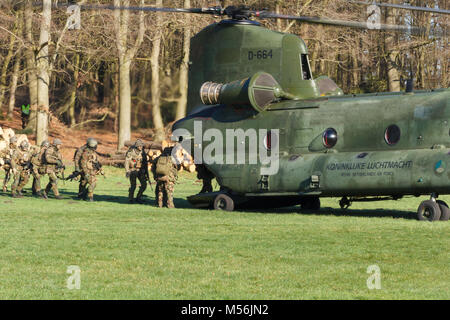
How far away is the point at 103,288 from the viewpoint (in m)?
9.80

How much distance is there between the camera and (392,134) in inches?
711

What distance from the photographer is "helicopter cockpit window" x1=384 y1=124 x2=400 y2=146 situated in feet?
58.9

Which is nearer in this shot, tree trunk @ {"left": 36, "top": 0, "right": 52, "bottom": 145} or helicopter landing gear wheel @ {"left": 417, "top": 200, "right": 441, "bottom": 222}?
helicopter landing gear wheel @ {"left": 417, "top": 200, "right": 441, "bottom": 222}

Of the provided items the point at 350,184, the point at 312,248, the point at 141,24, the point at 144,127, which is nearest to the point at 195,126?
the point at 350,184

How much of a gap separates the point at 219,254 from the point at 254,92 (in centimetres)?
784

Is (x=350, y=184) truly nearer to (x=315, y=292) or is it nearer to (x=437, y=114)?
(x=437, y=114)

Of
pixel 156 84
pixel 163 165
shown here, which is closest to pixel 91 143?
pixel 163 165

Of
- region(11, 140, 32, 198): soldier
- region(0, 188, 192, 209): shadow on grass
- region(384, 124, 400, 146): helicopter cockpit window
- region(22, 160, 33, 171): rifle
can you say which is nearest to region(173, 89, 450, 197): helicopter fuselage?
region(384, 124, 400, 146): helicopter cockpit window

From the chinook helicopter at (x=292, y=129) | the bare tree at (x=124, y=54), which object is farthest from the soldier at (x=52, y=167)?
the bare tree at (x=124, y=54)

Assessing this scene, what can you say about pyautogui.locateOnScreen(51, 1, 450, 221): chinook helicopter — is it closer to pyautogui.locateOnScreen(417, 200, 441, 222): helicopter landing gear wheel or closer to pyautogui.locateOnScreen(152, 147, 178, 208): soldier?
pyautogui.locateOnScreen(417, 200, 441, 222): helicopter landing gear wheel

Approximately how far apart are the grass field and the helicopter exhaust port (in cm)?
299

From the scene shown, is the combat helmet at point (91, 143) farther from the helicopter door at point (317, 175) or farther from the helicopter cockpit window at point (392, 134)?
the helicopter cockpit window at point (392, 134)

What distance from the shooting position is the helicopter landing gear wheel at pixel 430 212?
17.2 m

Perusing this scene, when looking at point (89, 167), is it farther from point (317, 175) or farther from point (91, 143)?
point (317, 175)
